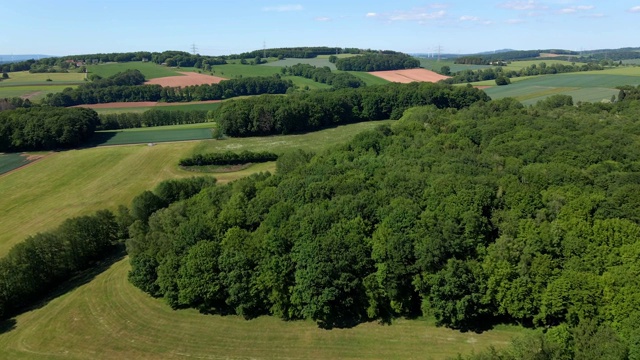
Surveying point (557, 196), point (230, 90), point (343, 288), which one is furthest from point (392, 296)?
point (230, 90)

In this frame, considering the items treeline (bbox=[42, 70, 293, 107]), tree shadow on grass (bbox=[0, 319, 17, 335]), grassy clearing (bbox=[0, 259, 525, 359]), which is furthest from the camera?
treeline (bbox=[42, 70, 293, 107])

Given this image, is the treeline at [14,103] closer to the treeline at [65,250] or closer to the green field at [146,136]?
the green field at [146,136]

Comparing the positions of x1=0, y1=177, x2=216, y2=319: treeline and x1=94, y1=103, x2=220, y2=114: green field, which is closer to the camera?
x1=0, y1=177, x2=216, y2=319: treeline

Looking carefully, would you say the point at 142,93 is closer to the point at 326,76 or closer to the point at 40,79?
the point at 40,79

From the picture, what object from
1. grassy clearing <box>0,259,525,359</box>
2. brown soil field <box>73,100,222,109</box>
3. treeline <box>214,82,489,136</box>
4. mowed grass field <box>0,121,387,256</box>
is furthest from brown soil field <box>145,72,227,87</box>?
grassy clearing <box>0,259,525,359</box>

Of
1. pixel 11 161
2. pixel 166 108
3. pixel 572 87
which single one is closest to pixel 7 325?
pixel 11 161

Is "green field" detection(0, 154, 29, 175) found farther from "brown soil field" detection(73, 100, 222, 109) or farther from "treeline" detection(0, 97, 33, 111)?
"brown soil field" detection(73, 100, 222, 109)
